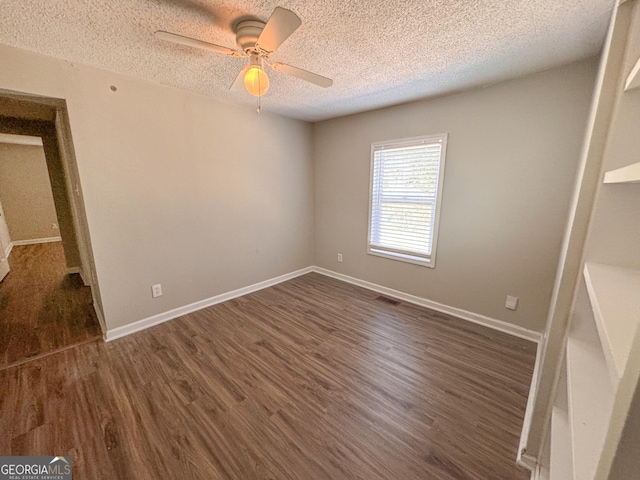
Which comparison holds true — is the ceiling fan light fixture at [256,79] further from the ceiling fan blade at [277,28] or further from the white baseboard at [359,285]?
the white baseboard at [359,285]

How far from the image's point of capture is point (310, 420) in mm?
1533

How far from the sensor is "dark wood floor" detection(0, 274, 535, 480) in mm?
1305

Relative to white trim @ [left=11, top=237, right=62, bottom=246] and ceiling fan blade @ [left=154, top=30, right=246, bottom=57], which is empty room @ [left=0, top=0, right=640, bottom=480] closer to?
ceiling fan blade @ [left=154, top=30, right=246, bottom=57]

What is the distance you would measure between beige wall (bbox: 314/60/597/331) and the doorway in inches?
129

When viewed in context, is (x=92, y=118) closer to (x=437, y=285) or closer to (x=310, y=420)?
(x=310, y=420)

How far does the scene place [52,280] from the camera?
3.68 m

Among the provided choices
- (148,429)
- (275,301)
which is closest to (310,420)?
(148,429)

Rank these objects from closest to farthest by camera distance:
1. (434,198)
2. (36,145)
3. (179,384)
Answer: (179,384), (434,198), (36,145)

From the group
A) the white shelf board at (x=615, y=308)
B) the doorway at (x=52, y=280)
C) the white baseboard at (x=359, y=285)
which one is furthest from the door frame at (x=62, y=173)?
the white shelf board at (x=615, y=308)

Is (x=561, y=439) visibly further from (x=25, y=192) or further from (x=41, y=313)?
(x=25, y=192)

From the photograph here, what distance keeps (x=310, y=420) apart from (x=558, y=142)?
2803mm

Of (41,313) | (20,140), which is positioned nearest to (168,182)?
(41,313)

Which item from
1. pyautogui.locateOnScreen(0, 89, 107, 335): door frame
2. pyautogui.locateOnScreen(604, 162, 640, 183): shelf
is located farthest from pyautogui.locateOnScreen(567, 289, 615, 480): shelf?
pyautogui.locateOnScreen(0, 89, 107, 335): door frame

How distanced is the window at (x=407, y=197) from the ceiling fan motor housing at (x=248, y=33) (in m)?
1.96
